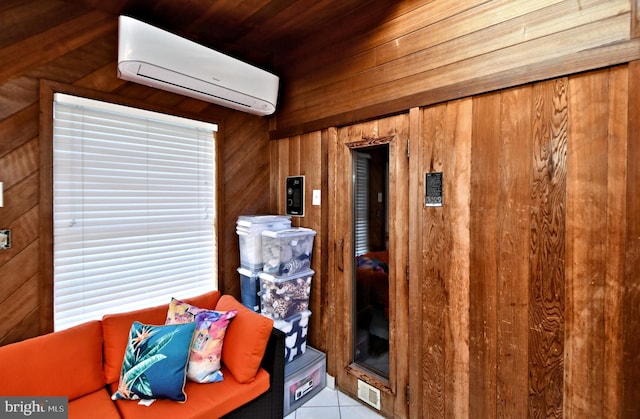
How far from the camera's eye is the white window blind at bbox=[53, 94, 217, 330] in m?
1.70

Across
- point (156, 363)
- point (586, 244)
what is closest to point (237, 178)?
point (156, 363)

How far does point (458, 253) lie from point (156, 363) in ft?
5.60

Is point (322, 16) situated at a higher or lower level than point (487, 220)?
higher

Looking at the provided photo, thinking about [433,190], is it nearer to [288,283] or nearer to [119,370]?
[288,283]

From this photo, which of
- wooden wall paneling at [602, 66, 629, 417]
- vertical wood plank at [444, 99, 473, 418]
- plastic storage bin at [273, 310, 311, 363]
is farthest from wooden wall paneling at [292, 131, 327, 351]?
wooden wall paneling at [602, 66, 629, 417]

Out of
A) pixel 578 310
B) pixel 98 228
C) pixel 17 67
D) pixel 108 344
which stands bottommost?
pixel 108 344

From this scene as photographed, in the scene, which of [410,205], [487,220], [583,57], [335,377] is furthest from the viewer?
[335,377]

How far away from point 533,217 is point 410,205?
24.3 inches

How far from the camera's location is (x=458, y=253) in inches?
63.1

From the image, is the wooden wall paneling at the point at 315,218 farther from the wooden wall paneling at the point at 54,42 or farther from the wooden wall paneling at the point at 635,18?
the wooden wall paneling at the point at 635,18

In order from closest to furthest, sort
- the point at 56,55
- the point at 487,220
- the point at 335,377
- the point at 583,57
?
the point at 583,57 < the point at 487,220 < the point at 56,55 < the point at 335,377

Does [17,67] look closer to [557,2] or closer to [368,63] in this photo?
[368,63]

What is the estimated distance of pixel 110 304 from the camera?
6.11 ft

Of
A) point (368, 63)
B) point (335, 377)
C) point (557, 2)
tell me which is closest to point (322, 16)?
point (368, 63)
